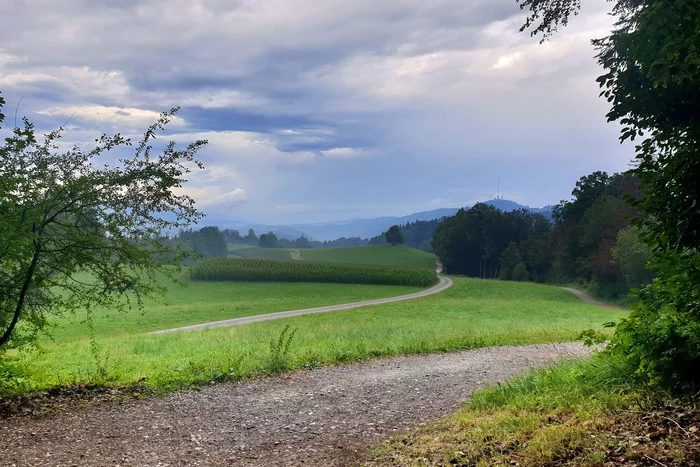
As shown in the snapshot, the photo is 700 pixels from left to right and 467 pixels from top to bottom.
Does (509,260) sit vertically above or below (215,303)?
above

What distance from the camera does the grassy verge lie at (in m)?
4.24

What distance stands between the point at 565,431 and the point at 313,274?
59985 mm

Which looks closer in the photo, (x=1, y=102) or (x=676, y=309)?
(x=676, y=309)

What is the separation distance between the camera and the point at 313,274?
64188 mm

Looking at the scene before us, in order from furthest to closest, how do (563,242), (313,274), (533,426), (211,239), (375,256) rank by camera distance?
(211,239) → (375,256) → (563,242) → (313,274) → (533,426)

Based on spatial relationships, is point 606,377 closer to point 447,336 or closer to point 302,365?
point 302,365

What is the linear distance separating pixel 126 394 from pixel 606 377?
300 inches

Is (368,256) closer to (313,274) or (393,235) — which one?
(393,235)

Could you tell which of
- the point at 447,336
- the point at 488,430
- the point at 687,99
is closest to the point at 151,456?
the point at 488,430

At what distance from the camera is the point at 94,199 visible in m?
8.92

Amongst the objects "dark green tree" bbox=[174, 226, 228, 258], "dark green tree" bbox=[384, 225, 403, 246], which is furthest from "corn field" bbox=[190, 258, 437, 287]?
"dark green tree" bbox=[384, 225, 403, 246]

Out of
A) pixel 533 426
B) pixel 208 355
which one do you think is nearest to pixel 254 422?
pixel 533 426

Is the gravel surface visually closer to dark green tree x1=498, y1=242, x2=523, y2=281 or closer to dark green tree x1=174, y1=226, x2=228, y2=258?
dark green tree x1=498, y1=242, x2=523, y2=281

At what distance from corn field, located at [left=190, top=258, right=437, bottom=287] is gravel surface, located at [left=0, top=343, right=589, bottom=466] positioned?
176 feet
